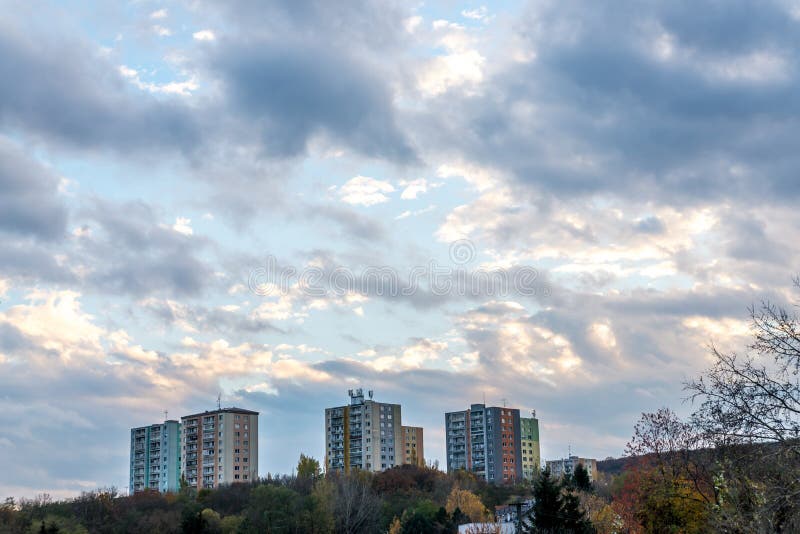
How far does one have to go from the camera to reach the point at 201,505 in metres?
95.9

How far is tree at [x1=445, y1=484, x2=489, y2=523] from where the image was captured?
85062 mm

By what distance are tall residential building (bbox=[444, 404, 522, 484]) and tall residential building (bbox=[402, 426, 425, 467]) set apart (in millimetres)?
6000

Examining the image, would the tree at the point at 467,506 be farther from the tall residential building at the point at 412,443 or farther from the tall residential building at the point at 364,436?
the tall residential building at the point at 412,443

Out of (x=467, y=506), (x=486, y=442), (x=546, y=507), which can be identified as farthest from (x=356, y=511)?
(x=486, y=442)

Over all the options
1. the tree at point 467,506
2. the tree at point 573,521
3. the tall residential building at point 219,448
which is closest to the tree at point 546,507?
the tree at point 573,521

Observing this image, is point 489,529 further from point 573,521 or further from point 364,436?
point 364,436

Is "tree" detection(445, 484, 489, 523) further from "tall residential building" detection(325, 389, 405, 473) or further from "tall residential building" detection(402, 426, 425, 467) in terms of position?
"tall residential building" detection(402, 426, 425, 467)

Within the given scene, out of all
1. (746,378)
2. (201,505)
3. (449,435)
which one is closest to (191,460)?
(449,435)

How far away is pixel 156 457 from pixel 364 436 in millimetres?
42718

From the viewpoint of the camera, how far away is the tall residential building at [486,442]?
16750 centimetres

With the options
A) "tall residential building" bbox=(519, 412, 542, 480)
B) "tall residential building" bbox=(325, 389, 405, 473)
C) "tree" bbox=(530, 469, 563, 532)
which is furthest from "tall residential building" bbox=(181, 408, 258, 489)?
"tree" bbox=(530, 469, 563, 532)

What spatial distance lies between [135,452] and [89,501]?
82148 millimetres

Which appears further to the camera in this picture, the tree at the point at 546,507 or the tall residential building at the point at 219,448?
the tall residential building at the point at 219,448

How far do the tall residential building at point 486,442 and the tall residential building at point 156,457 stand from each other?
53365mm
